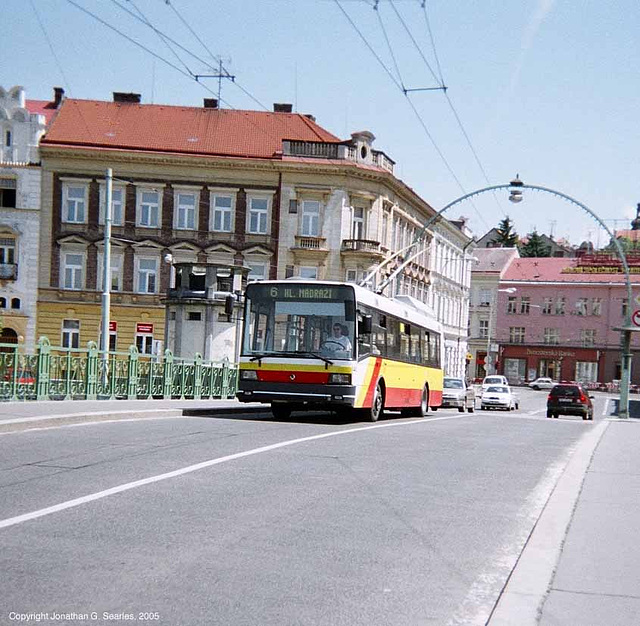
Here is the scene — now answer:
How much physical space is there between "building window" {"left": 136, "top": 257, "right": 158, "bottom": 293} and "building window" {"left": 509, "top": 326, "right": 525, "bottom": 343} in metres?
57.4

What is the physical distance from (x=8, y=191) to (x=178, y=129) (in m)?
10.3

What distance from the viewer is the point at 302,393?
2038cm

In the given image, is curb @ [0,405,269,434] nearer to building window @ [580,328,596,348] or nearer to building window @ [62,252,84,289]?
building window @ [62,252,84,289]

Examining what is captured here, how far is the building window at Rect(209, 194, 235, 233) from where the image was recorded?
5659 cm

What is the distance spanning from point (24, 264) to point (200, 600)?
2051 inches

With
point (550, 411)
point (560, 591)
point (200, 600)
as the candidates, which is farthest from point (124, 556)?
point (550, 411)

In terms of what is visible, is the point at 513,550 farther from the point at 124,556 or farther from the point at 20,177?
the point at 20,177

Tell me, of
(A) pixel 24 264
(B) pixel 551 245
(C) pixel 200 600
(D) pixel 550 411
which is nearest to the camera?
(C) pixel 200 600

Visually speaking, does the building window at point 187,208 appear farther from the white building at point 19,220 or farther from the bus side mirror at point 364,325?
the bus side mirror at point 364,325

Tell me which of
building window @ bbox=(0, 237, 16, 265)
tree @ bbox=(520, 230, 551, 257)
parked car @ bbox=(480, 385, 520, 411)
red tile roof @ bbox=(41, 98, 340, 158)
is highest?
tree @ bbox=(520, 230, 551, 257)

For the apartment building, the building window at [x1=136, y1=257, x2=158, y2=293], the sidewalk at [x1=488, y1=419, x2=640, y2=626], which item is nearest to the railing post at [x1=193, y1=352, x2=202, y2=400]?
the sidewalk at [x1=488, y1=419, x2=640, y2=626]

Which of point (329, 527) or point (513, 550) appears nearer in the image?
point (513, 550)

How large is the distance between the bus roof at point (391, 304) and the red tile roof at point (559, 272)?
244 ft

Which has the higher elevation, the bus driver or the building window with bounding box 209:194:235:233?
the building window with bounding box 209:194:235:233
